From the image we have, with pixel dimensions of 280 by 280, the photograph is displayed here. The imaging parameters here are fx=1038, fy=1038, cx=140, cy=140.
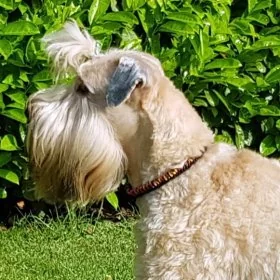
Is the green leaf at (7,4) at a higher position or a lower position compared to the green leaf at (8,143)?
higher

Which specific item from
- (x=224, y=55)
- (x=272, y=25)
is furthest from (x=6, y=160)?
(x=272, y=25)

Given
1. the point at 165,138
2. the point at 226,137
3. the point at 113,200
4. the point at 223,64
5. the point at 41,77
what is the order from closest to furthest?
the point at 165,138
the point at 41,77
the point at 223,64
the point at 113,200
the point at 226,137

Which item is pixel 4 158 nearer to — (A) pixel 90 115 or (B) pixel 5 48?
(B) pixel 5 48

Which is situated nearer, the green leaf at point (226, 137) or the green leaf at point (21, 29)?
the green leaf at point (21, 29)

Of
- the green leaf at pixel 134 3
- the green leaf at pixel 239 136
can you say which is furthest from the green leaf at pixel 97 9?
the green leaf at pixel 239 136

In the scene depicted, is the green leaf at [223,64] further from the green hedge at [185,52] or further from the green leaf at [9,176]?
the green leaf at [9,176]

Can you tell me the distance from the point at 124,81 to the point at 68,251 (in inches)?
112

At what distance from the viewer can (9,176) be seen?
7.34m

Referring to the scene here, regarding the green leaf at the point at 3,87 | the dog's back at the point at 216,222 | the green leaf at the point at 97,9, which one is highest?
the dog's back at the point at 216,222

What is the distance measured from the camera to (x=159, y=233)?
4.64 metres

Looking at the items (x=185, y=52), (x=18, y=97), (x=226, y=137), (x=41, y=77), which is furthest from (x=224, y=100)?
(x=18, y=97)

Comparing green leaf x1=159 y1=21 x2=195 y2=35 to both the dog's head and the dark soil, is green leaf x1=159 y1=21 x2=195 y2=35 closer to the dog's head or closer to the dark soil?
the dark soil

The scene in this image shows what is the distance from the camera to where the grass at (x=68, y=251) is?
22.2 feet

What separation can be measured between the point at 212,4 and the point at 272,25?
59 cm
